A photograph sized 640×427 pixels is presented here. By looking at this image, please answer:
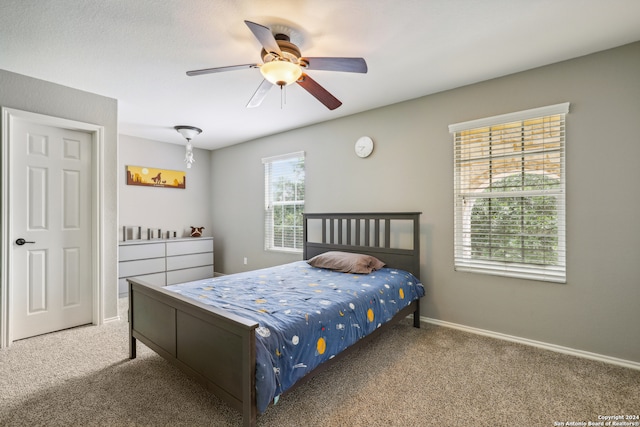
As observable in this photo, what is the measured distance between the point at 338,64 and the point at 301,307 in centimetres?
165

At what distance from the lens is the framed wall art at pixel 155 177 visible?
4.93 meters

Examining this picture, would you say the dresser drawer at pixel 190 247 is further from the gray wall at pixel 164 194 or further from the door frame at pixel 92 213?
the door frame at pixel 92 213

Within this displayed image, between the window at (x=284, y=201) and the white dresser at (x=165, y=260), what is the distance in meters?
1.31

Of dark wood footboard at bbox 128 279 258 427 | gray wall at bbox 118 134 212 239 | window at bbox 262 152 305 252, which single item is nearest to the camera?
dark wood footboard at bbox 128 279 258 427

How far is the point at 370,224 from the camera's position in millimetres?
3738

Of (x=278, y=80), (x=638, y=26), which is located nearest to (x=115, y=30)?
(x=278, y=80)

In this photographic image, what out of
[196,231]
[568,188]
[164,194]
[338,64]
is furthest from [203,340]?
[164,194]

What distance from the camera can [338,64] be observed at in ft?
6.71

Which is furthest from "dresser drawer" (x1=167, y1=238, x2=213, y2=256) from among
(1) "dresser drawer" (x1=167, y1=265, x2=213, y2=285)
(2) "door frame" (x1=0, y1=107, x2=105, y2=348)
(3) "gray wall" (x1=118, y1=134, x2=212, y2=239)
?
(2) "door frame" (x1=0, y1=107, x2=105, y2=348)

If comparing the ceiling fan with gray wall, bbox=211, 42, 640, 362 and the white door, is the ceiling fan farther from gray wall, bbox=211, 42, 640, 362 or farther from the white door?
the white door

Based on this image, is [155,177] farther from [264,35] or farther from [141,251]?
[264,35]

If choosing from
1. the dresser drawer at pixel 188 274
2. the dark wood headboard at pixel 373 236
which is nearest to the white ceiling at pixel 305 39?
the dark wood headboard at pixel 373 236

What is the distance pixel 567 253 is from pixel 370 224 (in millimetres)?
1897

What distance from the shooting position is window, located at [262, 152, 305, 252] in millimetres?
4598
